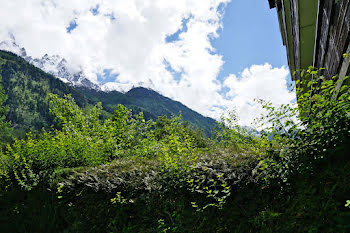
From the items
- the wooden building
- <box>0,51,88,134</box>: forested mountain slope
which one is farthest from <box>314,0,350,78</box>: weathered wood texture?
<box>0,51,88,134</box>: forested mountain slope

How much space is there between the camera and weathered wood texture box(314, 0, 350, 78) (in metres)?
3.10

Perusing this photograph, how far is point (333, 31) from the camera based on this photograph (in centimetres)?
372

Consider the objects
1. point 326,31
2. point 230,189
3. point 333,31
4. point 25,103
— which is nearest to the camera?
point 230,189

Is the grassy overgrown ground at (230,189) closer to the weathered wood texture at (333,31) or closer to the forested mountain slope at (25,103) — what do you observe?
the weathered wood texture at (333,31)

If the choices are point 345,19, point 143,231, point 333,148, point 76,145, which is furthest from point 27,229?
point 345,19

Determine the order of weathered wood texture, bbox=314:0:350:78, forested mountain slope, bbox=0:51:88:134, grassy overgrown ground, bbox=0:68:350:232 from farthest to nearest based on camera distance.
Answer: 1. forested mountain slope, bbox=0:51:88:134
2. weathered wood texture, bbox=314:0:350:78
3. grassy overgrown ground, bbox=0:68:350:232

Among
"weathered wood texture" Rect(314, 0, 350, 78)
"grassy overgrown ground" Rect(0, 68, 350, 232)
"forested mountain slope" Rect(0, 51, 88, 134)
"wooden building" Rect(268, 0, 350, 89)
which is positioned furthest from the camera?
"forested mountain slope" Rect(0, 51, 88, 134)

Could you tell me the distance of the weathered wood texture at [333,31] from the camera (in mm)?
3099

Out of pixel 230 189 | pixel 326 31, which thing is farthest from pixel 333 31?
pixel 230 189

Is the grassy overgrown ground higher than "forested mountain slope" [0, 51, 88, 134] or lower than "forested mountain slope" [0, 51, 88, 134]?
lower

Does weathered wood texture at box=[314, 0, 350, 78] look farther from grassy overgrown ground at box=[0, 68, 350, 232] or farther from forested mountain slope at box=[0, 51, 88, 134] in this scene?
forested mountain slope at box=[0, 51, 88, 134]

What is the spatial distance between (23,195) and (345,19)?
9062 mm

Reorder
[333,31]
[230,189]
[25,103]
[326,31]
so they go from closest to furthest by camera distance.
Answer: [230,189] < [333,31] < [326,31] < [25,103]

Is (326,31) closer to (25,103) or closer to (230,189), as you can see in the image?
(230,189)
